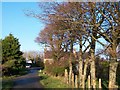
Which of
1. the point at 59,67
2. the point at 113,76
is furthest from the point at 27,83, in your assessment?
the point at 113,76

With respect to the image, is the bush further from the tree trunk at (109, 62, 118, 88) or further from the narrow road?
the tree trunk at (109, 62, 118, 88)

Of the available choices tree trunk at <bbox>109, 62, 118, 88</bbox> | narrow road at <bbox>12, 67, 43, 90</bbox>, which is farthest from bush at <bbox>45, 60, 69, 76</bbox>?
tree trunk at <bbox>109, 62, 118, 88</bbox>

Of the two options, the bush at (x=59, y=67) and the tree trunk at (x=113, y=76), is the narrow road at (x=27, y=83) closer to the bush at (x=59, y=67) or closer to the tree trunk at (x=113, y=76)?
the bush at (x=59, y=67)

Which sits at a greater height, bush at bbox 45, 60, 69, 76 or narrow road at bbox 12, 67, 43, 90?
bush at bbox 45, 60, 69, 76

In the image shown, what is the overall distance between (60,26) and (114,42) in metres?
5.32

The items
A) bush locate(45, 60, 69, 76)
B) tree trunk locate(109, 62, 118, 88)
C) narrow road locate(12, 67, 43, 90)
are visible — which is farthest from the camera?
bush locate(45, 60, 69, 76)

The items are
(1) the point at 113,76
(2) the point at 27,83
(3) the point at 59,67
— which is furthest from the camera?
(3) the point at 59,67

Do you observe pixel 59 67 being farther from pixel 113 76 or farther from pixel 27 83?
pixel 113 76

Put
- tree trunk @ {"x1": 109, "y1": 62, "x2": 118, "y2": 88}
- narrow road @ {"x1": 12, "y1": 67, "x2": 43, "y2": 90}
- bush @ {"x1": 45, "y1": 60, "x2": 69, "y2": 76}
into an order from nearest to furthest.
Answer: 1. tree trunk @ {"x1": 109, "y1": 62, "x2": 118, "y2": 88}
2. narrow road @ {"x1": 12, "y1": 67, "x2": 43, "y2": 90}
3. bush @ {"x1": 45, "y1": 60, "x2": 69, "y2": 76}

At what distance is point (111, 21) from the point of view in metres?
18.9

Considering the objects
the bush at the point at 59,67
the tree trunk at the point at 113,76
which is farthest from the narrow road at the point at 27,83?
the tree trunk at the point at 113,76

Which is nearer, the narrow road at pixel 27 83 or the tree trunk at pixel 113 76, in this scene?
the tree trunk at pixel 113 76

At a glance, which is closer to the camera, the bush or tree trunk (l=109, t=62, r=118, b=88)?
tree trunk (l=109, t=62, r=118, b=88)

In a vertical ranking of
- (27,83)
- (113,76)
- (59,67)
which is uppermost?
(59,67)
